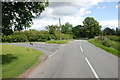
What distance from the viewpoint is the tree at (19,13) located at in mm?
11992

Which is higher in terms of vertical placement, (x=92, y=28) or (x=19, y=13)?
(x=92, y=28)

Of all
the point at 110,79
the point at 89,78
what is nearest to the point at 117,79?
the point at 110,79

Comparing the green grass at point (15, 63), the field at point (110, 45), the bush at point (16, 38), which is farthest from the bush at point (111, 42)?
the bush at point (16, 38)

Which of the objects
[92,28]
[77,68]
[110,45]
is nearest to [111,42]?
[110,45]

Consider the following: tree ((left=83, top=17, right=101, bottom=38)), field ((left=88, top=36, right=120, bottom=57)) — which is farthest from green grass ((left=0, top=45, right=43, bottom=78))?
tree ((left=83, top=17, right=101, bottom=38))

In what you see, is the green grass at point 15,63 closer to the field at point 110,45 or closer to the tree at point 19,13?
the tree at point 19,13

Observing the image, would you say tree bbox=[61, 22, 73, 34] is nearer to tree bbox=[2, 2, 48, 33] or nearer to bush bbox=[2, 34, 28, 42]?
bush bbox=[2, 34, 28, 42]

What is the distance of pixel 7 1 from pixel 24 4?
144cm

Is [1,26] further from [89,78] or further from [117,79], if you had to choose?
[117,79]

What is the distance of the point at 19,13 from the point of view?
13.0 metres

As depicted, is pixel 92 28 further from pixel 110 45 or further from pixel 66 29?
pixel 110 45

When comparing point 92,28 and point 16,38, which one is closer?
point 16,38

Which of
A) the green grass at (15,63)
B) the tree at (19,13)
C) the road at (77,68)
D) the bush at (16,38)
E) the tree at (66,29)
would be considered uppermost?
the tree at (66,29)

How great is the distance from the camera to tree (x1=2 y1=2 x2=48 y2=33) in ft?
39.3
